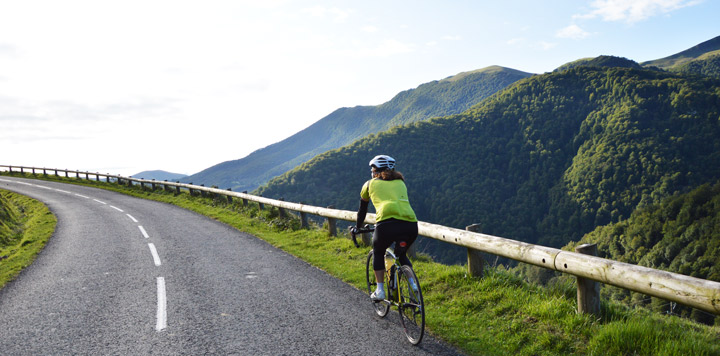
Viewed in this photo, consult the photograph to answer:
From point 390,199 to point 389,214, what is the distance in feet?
0.57

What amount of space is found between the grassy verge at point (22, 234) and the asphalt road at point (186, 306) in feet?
1.37

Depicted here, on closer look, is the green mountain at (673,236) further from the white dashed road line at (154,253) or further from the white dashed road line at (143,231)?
the white dashed road line at (154,253)

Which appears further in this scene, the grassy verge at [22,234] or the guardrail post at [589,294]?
the grassy verge at [22,234]

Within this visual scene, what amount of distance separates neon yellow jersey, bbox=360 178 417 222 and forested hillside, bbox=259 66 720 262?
106685 mm

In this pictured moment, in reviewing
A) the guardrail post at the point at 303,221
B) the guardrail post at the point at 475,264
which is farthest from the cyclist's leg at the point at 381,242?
the guardrail post at the point at 303,221

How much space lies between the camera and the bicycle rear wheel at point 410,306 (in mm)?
4293

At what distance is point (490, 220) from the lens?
13888cm

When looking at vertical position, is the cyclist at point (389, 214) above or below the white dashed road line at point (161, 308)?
above

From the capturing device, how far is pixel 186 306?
580cm

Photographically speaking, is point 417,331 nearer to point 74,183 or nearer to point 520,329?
point 520,329

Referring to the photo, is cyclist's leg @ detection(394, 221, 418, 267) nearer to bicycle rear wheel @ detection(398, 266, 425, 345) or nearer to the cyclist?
the cyclist

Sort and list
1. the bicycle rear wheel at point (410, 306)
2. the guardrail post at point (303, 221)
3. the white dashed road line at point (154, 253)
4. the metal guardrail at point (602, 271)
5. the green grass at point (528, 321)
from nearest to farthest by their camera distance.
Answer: the metal guardrail at point (602, 271), the green grass at point (528, 321), the bicycle rear wheel at point (410, 306), the white dashed road line at point (154, 253), the guardrail post at point (303, 221)

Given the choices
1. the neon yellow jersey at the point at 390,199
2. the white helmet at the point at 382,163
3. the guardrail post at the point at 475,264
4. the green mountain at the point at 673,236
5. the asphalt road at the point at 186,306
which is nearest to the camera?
the asphalt road at the point at 186,306

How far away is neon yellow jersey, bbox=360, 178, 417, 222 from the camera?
4637mm
